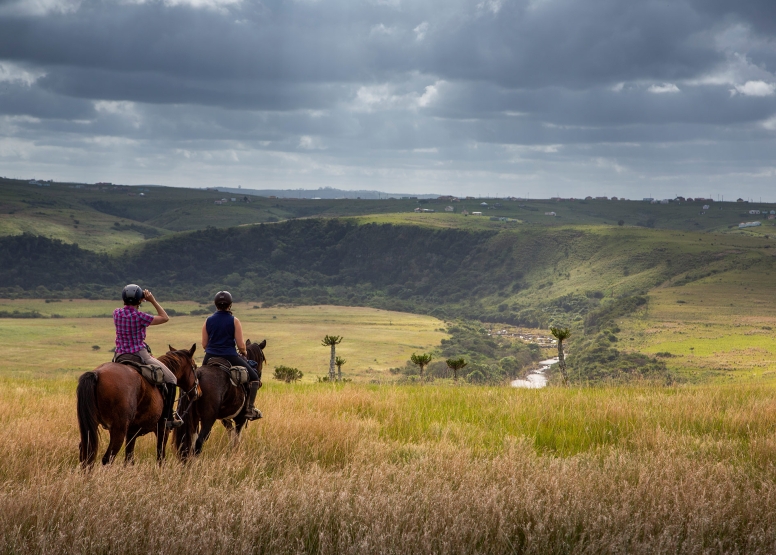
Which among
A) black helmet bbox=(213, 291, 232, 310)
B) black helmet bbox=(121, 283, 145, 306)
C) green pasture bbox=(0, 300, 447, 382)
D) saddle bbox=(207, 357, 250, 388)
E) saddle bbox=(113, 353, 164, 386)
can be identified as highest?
black helmet bbox=(121, 283, 145, 306)

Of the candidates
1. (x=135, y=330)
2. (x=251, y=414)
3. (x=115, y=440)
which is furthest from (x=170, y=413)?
(x=251, y=414)

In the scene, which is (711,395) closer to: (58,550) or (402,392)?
(402,392)

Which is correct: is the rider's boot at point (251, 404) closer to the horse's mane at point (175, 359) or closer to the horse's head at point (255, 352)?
the horse's head at point (255, 352)

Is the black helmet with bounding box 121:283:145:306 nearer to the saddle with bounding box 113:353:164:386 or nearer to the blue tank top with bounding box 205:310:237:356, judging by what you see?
the saddle with bounding box 113:353:164:386

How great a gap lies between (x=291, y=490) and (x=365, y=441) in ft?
10.6

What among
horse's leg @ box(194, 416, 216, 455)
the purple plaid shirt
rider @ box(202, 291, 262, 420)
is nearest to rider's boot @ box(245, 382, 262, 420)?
rider @ box(202, 291, 262, 420)

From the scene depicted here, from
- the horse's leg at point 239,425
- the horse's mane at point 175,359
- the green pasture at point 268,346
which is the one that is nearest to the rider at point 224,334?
the horse's mane at point 175,359

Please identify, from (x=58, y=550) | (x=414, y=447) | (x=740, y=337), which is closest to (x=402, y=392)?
(x=414, y=447)

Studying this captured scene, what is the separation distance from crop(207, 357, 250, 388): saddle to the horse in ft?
0.17

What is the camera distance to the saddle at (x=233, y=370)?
32.1ft

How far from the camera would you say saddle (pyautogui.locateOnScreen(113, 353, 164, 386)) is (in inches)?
346

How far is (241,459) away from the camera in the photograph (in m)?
8.94

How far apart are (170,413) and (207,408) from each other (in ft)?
1.63

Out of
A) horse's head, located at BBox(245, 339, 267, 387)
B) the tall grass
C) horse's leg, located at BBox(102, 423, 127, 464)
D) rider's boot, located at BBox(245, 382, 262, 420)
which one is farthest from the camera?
horse's head, located at BBox(245, 339, 267, 387)
